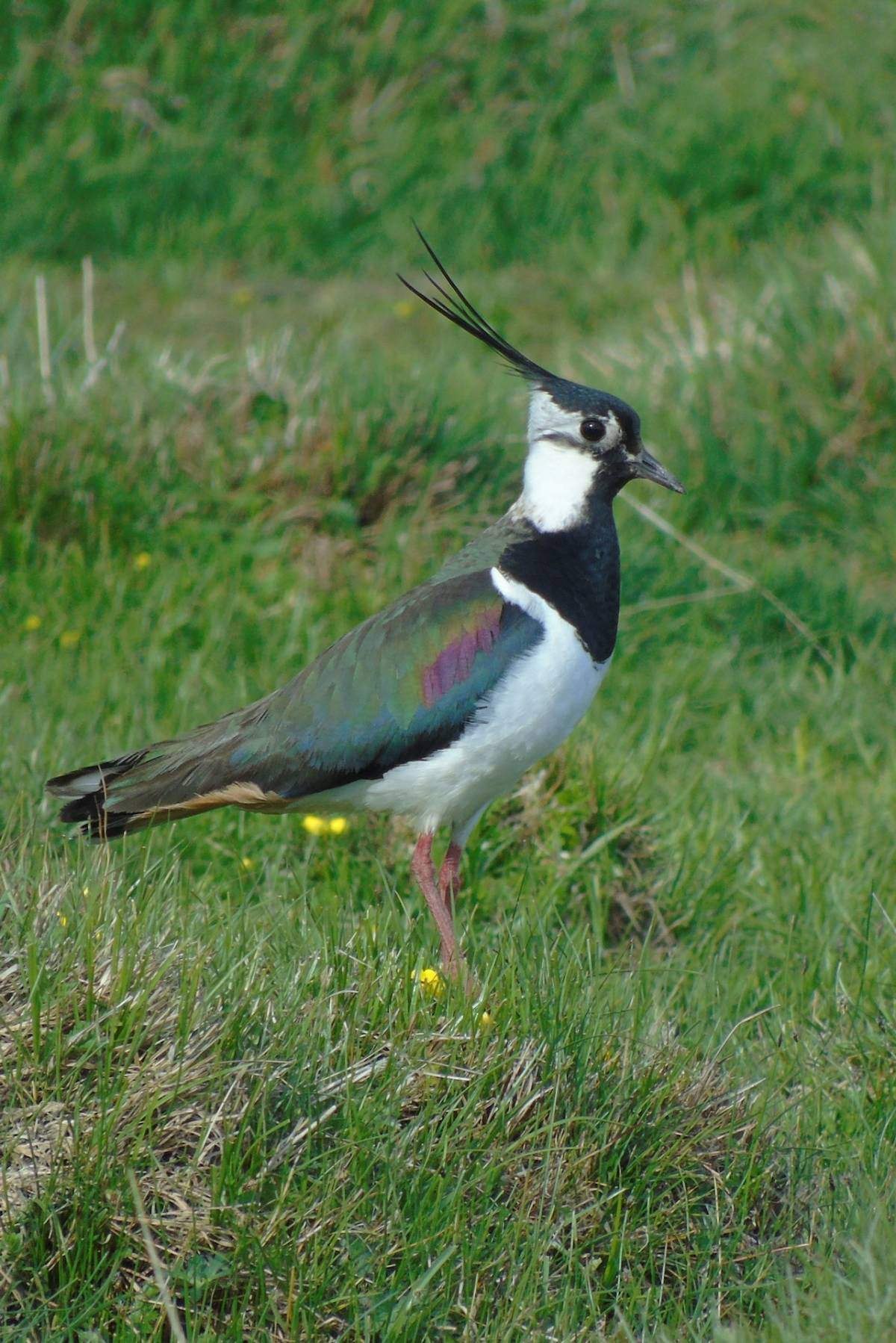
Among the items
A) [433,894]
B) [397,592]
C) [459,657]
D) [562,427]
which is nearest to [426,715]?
[459,657]

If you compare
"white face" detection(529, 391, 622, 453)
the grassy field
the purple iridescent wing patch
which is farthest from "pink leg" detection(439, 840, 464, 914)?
"white face" detection(529, 391, 622, 453)

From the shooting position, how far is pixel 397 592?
5395 millimetres

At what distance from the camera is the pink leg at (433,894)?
11.3 feet

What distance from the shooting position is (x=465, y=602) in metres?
3.76

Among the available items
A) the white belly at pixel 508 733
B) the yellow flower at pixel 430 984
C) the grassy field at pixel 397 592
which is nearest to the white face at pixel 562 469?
the white belly at pixel 508 733

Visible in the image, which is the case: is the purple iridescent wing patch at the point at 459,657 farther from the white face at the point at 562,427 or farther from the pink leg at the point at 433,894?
the white face at the point at 562,427

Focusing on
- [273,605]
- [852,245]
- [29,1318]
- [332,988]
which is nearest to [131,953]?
[332,988]

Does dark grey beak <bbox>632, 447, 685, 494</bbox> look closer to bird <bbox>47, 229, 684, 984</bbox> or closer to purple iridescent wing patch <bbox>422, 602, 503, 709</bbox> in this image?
bird <bbox>47, 229, 684, 984</bbox>

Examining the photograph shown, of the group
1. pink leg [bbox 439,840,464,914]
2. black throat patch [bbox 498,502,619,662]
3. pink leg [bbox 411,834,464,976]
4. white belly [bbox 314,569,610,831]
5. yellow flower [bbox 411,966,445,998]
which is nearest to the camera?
yellow flower [bbox 411,966,445,998]

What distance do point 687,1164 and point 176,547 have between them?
3210 millimetres

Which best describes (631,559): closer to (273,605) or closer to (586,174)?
(273,605)

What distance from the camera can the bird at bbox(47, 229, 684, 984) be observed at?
366 cm

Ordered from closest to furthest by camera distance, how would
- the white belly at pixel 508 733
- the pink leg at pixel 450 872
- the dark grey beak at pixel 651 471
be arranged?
the white belly at pixel 508 733
the pink leg at pixel 450 872
the dark grey beak at pixel 651 471

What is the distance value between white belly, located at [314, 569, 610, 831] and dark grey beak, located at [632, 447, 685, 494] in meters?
0.51
